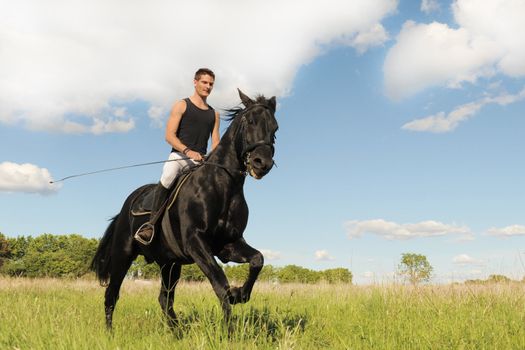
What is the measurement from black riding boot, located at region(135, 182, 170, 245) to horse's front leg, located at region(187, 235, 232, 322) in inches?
46.5

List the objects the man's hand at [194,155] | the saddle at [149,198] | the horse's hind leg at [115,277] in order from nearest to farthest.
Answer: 1. the man's hand at [194,155]
2. the saddle at [149,198]
3. the horse's hind leg at [115,277]

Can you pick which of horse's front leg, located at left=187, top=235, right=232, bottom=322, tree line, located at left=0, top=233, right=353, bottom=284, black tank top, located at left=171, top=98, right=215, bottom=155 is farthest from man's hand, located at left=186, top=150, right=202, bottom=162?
tree line, located at left=0, top=233, right=353, bottom=284

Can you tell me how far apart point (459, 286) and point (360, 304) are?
14.5 ft

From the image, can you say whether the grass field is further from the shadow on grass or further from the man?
the man

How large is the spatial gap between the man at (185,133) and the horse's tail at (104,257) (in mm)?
2059

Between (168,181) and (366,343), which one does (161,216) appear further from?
(366,343)

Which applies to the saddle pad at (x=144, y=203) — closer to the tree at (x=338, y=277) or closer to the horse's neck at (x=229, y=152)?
the horse's neck at (x=229, y=152)

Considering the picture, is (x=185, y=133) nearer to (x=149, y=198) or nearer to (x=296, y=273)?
(x=149, y=198)

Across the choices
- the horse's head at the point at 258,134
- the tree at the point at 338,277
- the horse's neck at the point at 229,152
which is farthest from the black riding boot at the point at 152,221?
the tree at the point at 338,277

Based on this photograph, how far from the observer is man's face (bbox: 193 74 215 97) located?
7.13 metres

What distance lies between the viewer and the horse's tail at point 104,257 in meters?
8.95

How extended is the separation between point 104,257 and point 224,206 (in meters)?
4.09

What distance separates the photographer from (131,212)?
795 cm

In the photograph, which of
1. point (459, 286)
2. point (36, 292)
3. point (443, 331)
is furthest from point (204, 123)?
point (36, 292)
